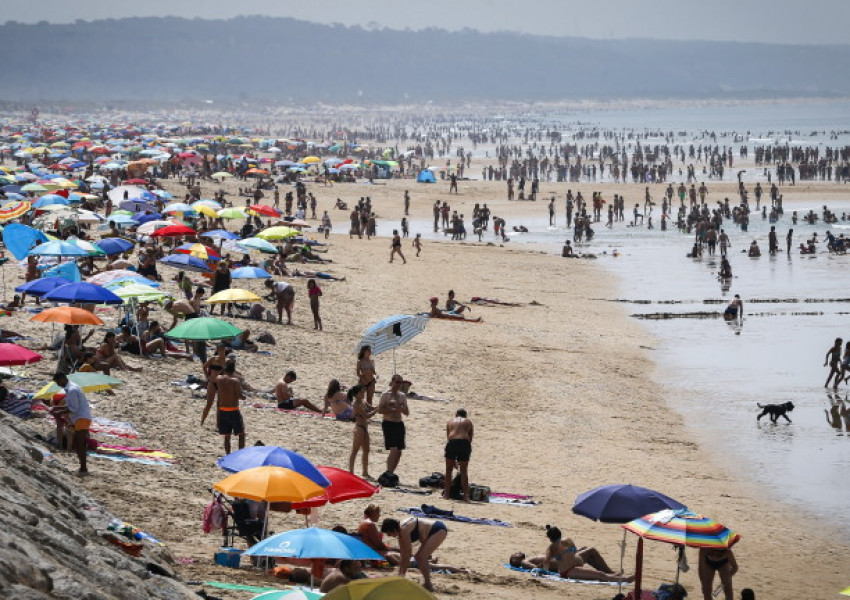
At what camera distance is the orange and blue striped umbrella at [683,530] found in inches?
372

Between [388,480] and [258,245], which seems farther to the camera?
[258,245]

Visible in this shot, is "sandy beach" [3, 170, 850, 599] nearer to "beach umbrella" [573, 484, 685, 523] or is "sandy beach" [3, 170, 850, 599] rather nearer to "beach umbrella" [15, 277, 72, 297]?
"beach umbrella" [573, 484, 685, 523]

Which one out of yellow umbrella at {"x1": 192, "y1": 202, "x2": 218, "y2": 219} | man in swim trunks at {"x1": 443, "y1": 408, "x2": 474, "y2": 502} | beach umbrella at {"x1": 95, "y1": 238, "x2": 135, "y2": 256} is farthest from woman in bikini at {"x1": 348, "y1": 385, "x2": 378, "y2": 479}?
yellow umbrella at {"x1": 192, "y1": 202, "x2": 218, "y2": 219}

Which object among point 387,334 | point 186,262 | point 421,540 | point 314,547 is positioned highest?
point 186,262

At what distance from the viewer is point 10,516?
23.1 ft

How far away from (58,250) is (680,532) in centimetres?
1188

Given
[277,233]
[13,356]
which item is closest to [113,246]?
[277,233]

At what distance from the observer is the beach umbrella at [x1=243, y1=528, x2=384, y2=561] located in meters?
8.02

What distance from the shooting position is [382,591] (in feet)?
19.2

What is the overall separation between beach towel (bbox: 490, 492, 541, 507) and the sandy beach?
17 centimetres

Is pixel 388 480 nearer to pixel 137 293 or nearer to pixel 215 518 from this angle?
pixel 215 518

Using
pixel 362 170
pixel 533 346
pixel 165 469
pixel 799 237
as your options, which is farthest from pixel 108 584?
pixel 362 170

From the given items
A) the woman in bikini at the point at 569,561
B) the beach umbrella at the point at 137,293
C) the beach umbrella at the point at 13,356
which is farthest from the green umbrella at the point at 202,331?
the woman in bikini at the point at 569,561

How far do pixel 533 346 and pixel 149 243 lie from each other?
923 centimetres
